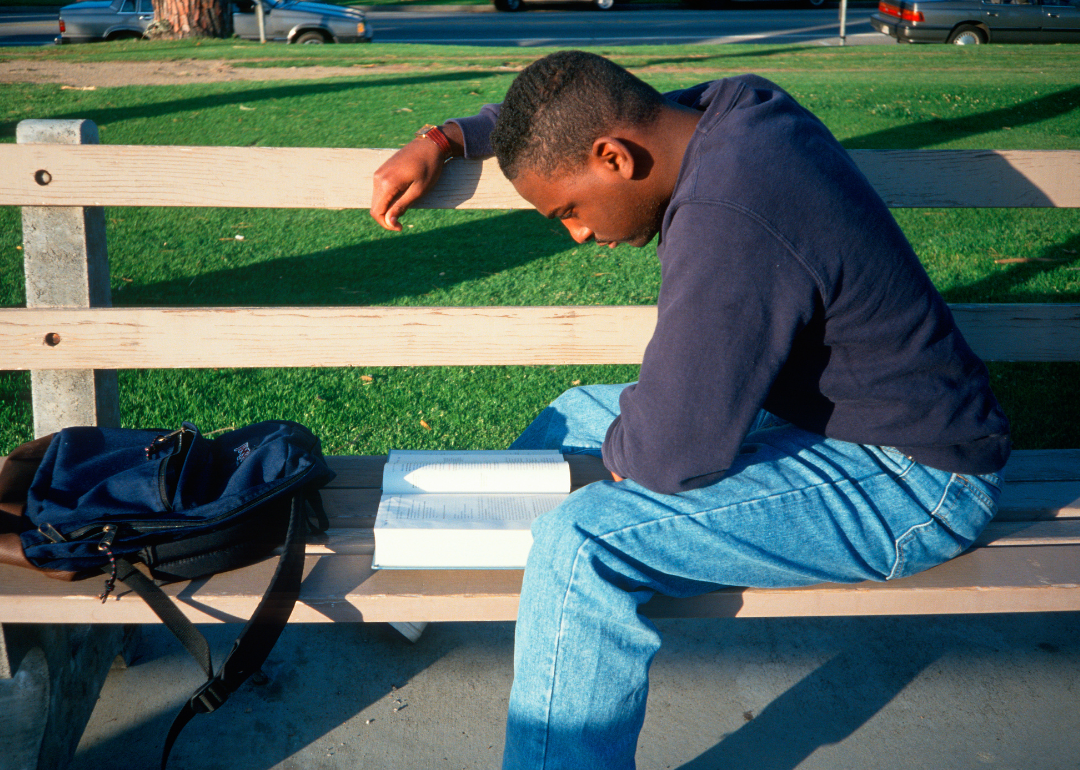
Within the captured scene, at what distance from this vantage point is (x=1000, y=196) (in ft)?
8.45

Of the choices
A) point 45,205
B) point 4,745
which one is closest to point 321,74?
point 45,205

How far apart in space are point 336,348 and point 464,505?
0.75 meters

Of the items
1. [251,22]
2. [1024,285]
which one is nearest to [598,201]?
[1024,285]

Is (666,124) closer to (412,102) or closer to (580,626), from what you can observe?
(580,626)

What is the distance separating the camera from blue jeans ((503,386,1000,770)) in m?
1.61

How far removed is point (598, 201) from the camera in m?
1.76

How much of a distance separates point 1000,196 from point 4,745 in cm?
297

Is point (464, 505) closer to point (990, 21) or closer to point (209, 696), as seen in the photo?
point (209, 696)

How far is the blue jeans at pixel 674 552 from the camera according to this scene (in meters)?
1.61

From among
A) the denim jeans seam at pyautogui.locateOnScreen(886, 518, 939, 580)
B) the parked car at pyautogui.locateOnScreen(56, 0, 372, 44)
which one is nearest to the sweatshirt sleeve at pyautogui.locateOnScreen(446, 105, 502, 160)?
the denim jeans seam at pyautogui.locateOnScreen(886, 518, 939, 580)

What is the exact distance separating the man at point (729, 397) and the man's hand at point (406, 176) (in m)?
0.58

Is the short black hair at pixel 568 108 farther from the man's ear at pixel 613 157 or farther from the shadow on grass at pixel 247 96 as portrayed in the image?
the shadow on grass at pixel 247 96

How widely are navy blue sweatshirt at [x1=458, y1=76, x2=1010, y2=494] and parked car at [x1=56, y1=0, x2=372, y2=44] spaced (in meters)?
15.2

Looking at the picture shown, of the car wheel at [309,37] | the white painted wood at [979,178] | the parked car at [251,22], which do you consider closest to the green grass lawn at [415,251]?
the white painted wood at [979,178]
